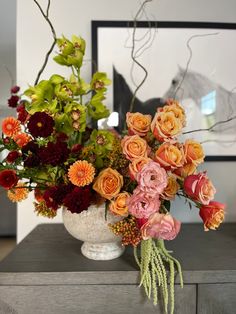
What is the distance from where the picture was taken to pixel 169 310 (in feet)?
2.50

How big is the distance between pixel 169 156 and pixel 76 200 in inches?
9.6

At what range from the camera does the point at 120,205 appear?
A: 2.33ft

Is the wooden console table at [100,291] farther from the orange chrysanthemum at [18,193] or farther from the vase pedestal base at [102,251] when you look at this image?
the orange chrysanthemum at [18,193]

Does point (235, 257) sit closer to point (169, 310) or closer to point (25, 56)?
point (169, 310)

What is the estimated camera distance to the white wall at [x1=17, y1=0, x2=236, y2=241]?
1234 mm

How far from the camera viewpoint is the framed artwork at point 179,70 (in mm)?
1219

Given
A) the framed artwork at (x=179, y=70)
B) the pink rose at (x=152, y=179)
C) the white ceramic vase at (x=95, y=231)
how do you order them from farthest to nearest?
1. the framed artwork at (x=179, y=70)
2. the white ceramic vase at (x=95, y=231)
3. the pink rose at (x=152, y=179)

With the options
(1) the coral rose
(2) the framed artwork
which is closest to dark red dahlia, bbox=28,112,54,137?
(1) the coral rose

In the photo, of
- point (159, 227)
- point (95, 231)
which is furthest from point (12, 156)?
point (159, 227)

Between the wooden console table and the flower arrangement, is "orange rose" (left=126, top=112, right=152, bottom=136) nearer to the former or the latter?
the flower arrangement

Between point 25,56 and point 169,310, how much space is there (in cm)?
109

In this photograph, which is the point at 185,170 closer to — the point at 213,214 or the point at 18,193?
the point at 213,214

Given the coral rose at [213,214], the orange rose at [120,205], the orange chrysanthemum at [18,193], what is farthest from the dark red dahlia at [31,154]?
the coral rose at [213,214]

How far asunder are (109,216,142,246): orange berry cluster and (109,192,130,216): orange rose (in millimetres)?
48
